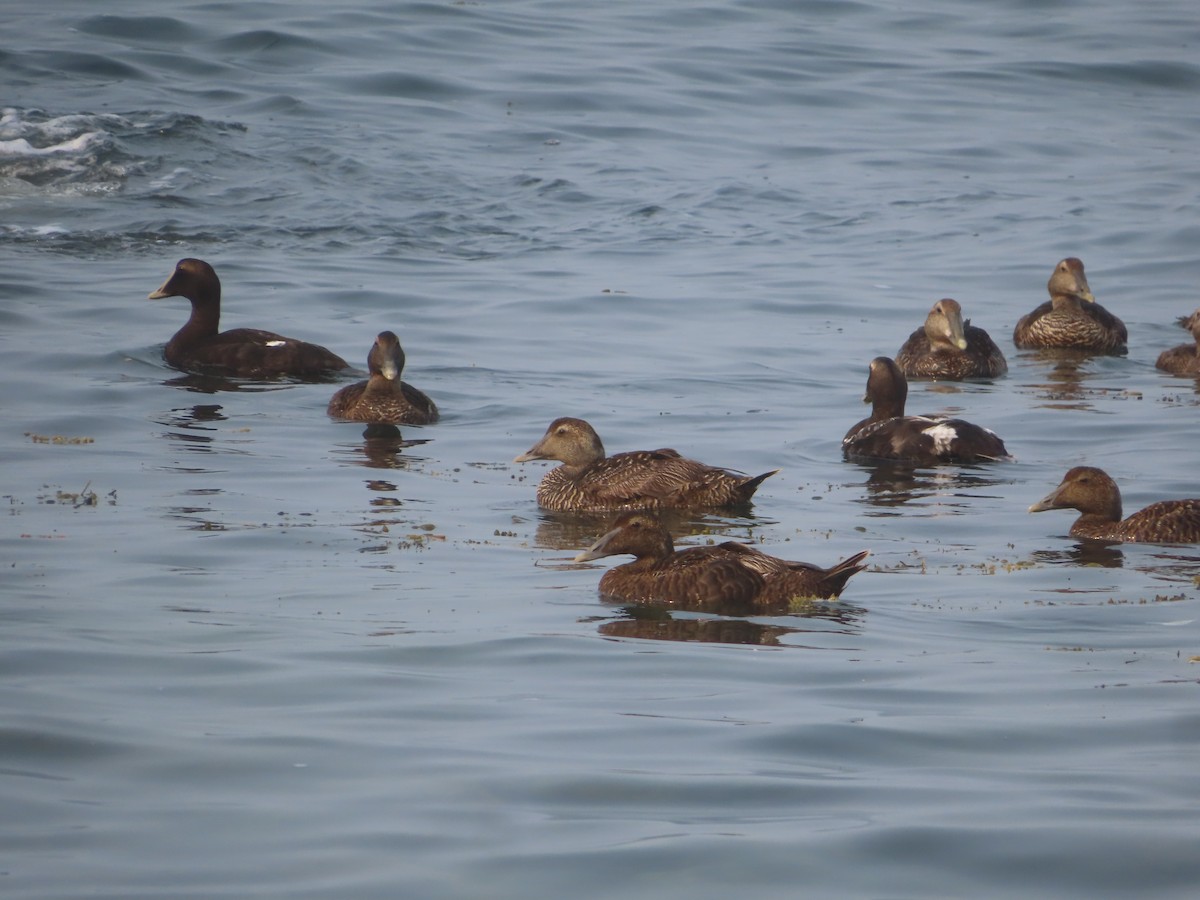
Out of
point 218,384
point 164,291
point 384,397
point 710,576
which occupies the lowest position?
point 710,576

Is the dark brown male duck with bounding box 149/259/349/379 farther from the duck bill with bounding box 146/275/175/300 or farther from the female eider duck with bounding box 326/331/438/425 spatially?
the female eider duck with bounding box 326/331/438/425

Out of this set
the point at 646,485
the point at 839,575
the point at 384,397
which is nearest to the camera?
the point at 839,575

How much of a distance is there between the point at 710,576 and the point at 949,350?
30.6ft

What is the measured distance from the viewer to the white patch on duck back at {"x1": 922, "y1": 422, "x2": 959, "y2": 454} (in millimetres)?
13961

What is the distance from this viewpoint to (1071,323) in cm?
1980

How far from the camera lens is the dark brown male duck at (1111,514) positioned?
1101 cm

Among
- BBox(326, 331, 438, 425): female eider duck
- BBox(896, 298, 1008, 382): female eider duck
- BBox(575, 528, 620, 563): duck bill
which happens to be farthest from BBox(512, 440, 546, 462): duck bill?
BBox(896, 298, 1008, 382): female eider duck

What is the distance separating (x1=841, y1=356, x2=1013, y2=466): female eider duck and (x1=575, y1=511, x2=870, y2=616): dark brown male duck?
4.39 m

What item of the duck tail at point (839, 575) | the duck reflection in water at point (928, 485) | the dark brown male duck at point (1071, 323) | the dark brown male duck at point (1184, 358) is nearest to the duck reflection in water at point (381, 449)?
the duck reflection in water at point (928, 485)

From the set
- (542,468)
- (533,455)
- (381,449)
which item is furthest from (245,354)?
(533,455)

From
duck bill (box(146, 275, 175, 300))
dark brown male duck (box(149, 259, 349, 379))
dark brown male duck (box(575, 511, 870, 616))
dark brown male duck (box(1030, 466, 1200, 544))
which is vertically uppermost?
duck bill (box(146, 275, 175, 300))

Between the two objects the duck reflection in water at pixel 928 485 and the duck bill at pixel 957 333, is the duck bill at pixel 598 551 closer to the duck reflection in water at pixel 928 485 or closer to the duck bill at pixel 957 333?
the duck reflection in water at pixel 928 485

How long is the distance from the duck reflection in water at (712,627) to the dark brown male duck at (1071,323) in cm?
1137

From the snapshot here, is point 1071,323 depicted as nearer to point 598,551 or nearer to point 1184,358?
point 1184,358
